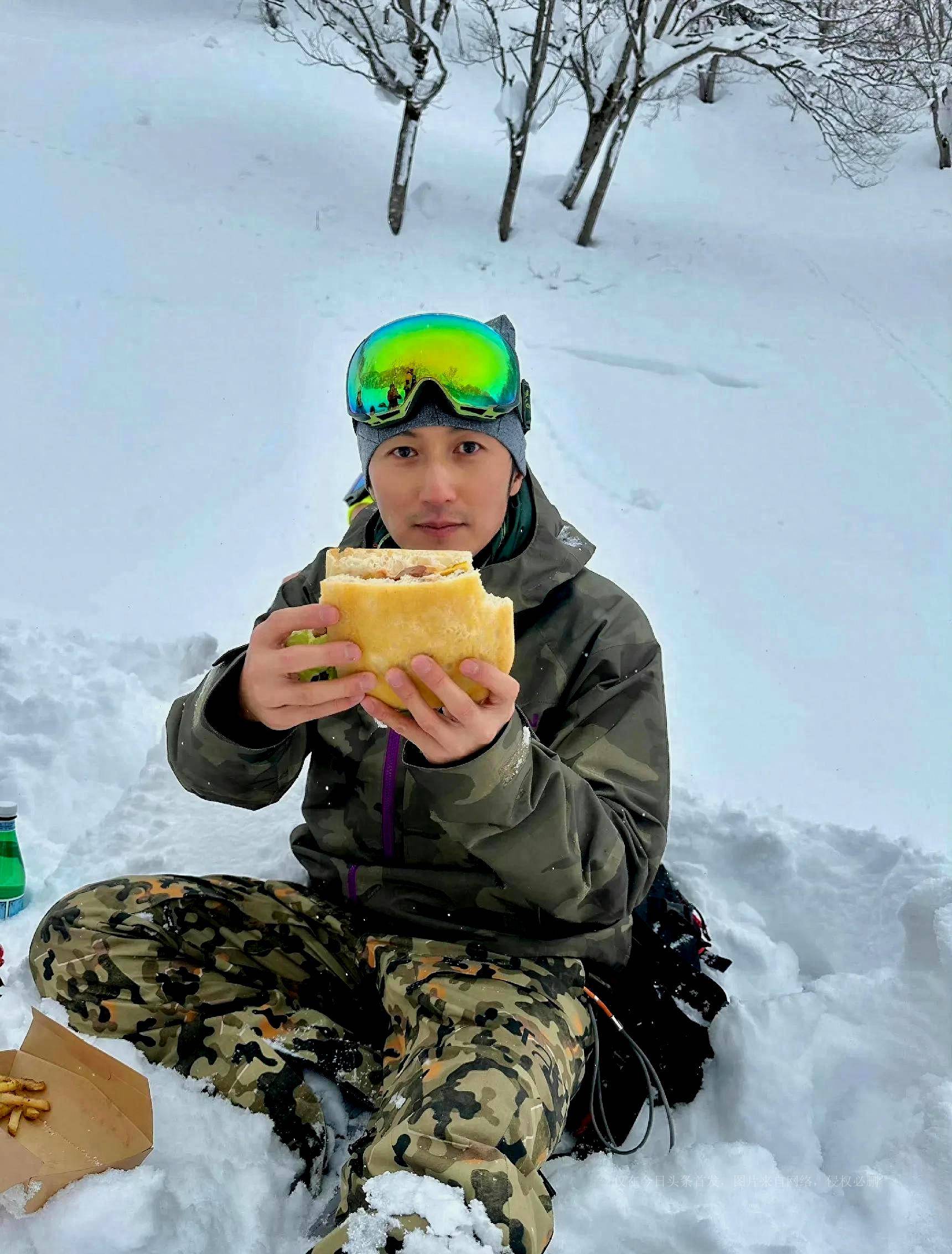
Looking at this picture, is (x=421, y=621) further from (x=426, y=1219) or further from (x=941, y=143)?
(x=941, y=143)

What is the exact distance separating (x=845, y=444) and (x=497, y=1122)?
8656 mm

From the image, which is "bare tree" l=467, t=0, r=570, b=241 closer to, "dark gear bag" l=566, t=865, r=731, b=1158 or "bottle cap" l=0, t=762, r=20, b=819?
"bottle cap" l=0, t=762, r=20, b=819

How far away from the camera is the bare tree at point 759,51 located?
1210cm

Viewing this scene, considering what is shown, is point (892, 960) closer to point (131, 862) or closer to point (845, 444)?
point (131, 862)

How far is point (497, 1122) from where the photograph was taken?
180 cm

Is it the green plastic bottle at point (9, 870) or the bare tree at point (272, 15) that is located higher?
the bare tree at point (272, 15)

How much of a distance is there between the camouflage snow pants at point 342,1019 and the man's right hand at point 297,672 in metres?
0.79

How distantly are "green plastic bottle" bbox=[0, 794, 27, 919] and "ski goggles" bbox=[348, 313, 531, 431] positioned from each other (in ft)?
5.86

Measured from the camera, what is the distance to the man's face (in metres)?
2.41

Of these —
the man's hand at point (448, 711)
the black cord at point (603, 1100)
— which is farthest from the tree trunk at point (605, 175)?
the man's hand at point (448, 711)

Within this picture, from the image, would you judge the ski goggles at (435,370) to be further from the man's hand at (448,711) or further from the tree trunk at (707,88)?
the tree trunk at (707,88)

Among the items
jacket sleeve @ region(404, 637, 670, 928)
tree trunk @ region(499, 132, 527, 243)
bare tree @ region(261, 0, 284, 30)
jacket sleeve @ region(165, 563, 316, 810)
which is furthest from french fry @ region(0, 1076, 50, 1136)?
bare tree @ region(261, 0, 284, 30)

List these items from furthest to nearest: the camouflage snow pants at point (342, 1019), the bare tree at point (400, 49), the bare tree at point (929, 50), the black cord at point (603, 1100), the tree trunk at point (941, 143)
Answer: the tree trunk at point (941, 143), the bare tree at point (929, 50), the bare tree at point (400, 49), the black cord at point (603, 1100), the camouflage snow pants at point (342, 1019)

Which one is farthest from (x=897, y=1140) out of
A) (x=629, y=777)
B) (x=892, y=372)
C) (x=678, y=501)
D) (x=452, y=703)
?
(x=892, y=372)
